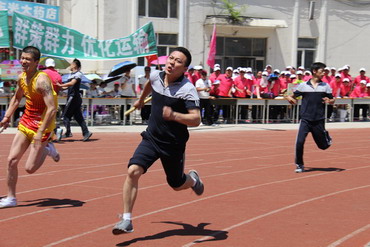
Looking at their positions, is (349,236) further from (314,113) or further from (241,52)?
(241,52)

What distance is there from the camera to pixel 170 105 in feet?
20.8

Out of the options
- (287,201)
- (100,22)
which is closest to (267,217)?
(287,201)

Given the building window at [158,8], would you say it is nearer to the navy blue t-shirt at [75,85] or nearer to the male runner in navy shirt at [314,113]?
the navy blue t-shirt at [75,85]

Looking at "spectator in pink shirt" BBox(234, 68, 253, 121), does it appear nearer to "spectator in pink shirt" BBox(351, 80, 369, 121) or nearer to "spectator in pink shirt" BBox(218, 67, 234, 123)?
"spectator in pink shirt" BBox(218, 67, 234, 123)

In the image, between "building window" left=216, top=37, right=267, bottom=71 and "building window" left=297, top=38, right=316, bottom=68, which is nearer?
"building window" left=216, top=37, right=267, bottom=71

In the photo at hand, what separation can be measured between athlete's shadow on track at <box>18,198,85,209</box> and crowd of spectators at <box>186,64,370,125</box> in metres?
13.4

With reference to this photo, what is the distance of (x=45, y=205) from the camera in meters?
7.97

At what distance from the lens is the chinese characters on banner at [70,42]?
18.6 meters

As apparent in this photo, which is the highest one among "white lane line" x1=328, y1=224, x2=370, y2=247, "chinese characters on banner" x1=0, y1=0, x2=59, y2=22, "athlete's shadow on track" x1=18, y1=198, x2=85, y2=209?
"chinese characters on banner" x1=0, y1=0, x2=59, y2=22

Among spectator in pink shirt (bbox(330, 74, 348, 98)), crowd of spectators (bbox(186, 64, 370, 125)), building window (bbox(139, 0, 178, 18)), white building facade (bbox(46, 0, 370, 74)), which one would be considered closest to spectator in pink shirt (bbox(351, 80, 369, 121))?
crowd of spectators (bbox(186, 64, 370, 125))

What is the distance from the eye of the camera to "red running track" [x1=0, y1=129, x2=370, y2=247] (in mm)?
6449

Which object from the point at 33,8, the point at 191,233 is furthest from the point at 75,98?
the point at 33,8

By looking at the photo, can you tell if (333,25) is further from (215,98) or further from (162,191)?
(162,191)

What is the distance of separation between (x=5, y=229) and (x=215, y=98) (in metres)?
16.2
